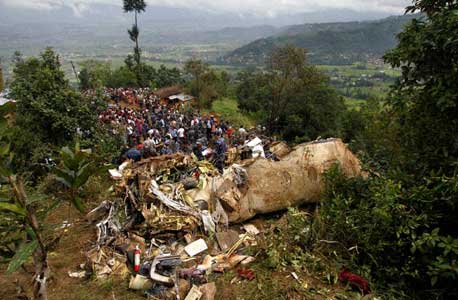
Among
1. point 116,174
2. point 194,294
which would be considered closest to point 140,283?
point 194,294

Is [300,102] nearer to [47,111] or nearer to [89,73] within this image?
[47,111]

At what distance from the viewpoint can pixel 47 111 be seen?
1103 centimetres

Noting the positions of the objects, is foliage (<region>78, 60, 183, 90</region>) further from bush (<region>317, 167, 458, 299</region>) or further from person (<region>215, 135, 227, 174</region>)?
bush (<region>317, 167, 458, 299</region>)

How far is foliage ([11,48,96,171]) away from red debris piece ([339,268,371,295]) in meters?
9.86

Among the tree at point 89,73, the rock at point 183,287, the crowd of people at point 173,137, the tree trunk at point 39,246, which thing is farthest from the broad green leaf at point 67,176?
the tree at point 89,73

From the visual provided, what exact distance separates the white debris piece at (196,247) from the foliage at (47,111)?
7.33 meters

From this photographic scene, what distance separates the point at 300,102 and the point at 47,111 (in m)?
18.9

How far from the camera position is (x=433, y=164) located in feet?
14.9

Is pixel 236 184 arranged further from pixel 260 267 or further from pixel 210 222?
pixel 260 267

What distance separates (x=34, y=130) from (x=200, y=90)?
24069 mm

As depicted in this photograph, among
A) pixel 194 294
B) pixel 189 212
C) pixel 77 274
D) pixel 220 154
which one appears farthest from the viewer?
pixel 220 154

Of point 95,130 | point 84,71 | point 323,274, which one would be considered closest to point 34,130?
point 95,130

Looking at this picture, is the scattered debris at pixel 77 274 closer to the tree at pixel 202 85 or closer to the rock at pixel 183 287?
the rock at pixel 183 287

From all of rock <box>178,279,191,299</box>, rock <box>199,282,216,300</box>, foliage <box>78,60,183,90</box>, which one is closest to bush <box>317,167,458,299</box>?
rock <box>199,282,216,300</box>
